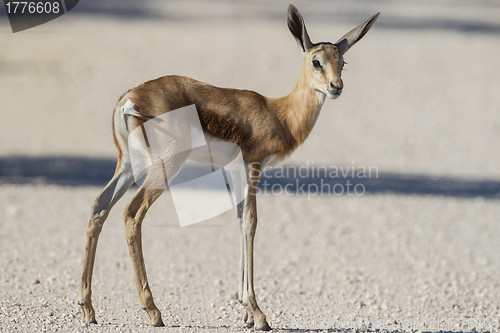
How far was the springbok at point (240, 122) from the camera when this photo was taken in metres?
5.82

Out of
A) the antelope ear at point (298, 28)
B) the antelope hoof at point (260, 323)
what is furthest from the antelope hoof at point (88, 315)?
the antelope ear at point (298, 28)

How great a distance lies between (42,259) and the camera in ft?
29.3

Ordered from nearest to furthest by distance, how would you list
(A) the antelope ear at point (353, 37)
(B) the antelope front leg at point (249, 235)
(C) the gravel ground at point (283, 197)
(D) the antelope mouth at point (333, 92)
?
(D) the antelope mouth at point (333, 92) < (A) the antelope ear at point (353, 37) < (B) the antelope front leg at point (249, 235) < (C) the gravel ground at point (283, 197)

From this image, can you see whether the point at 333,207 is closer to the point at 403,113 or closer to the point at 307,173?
the point at 307,173

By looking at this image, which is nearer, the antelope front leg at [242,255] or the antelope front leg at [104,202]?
the antelope front leg at [104,202]

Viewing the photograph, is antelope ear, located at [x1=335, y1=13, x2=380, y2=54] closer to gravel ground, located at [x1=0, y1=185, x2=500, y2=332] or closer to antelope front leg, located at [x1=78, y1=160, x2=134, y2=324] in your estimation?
antelope front leg, located at [x1=78, y1=160, x2=134, y2=324]

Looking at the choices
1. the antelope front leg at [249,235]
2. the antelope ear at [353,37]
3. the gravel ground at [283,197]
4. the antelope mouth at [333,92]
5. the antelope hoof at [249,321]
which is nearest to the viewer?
the antelope mouth at [333,92]

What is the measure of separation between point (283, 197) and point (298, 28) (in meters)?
5.83

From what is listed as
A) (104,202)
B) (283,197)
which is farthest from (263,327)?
(283,197)

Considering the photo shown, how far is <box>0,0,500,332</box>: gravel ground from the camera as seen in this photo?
25.2ft

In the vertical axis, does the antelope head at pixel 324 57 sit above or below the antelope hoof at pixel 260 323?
above

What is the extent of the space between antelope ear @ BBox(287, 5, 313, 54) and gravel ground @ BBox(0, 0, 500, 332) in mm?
2526

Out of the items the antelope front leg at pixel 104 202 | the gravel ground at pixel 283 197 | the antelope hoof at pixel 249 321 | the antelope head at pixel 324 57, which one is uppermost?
the antelope head at pixel 324 57

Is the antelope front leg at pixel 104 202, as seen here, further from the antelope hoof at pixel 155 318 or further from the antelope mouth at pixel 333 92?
the antelope mouth at pixel 333 92
